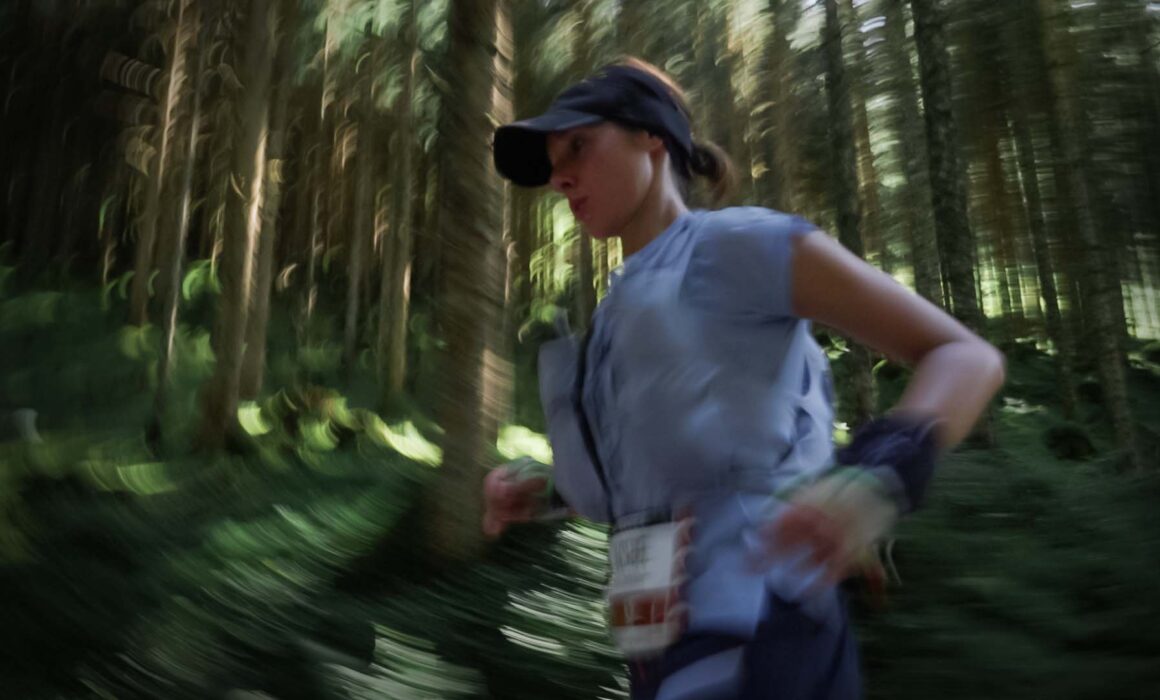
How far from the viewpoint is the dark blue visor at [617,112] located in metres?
1.37

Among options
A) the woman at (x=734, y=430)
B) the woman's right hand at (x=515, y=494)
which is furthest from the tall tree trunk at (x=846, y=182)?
the woman at (x=734, y=430)

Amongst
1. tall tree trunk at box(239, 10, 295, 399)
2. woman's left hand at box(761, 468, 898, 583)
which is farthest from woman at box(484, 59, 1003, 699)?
tall tree trunk at box(239, 10, 295, 399)

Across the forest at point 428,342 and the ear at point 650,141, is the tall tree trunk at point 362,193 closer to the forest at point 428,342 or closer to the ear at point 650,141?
the forest at point 428,342

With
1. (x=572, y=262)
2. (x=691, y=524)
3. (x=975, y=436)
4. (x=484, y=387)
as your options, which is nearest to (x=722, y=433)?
(x=691, y=524)

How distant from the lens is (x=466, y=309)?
5336 millimetres

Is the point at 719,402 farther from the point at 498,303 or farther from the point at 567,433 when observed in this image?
the point at 498,303

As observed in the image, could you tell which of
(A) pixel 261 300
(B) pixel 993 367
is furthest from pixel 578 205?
(A) pixel 261 300

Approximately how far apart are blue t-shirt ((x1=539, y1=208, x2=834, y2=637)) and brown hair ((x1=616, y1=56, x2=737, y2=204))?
28 centimetres

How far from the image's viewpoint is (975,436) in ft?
30.4

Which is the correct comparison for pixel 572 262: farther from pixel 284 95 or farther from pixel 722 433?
pixel 722 433

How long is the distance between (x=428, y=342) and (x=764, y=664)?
1457 centimetres

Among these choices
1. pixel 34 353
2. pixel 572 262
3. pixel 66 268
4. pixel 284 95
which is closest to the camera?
pixel 34 353

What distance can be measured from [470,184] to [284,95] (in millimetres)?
10435

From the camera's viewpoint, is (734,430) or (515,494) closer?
(734,430)
